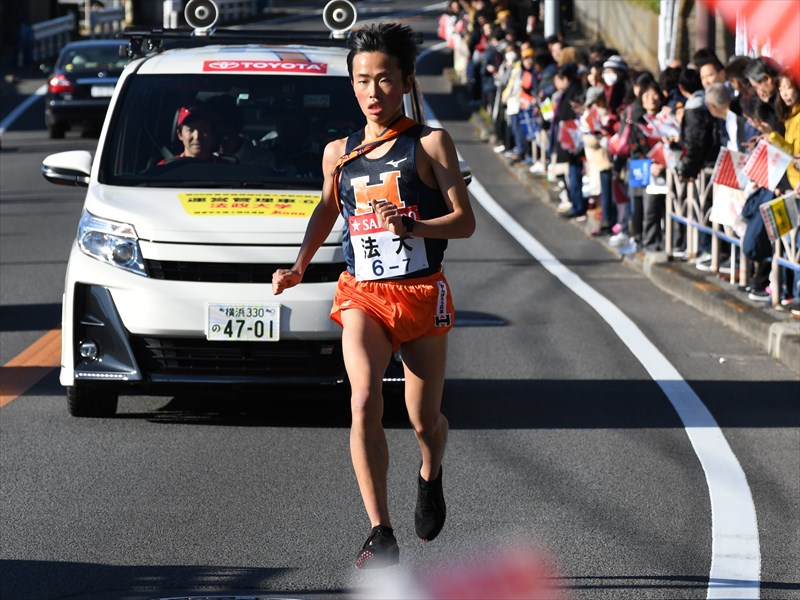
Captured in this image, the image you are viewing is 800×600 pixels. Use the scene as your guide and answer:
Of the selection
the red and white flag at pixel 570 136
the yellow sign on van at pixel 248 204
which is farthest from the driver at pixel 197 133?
the red and white flag at pixel 570 136

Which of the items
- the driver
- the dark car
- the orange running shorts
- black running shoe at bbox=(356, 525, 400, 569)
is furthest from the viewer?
the dark car

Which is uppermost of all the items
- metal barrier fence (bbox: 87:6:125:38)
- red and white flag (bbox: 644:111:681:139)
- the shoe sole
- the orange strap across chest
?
the orange strap across chest

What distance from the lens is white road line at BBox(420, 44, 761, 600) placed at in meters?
5.85

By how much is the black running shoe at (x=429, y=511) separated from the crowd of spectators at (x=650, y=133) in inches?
222

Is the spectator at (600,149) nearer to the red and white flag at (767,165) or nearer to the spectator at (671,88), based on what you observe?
the spectator at (671,88)

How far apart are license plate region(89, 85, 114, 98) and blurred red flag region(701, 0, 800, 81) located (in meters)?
12.4

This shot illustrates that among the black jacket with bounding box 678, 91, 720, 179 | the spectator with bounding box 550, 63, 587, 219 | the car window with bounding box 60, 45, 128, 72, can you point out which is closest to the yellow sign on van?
the black jacket with bounding box 678, 91, 720, 179

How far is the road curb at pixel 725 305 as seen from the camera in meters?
10.6

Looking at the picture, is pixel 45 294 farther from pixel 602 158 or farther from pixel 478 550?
pixel 478 550

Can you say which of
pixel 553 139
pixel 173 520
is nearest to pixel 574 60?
pixel 553 139

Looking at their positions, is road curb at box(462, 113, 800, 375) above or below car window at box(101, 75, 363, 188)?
below

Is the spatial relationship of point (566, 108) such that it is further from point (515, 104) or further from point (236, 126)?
point (236, 126)

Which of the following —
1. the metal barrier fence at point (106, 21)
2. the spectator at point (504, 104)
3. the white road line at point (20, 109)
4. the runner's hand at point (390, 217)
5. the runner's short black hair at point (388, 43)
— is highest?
A: the runner's short black hair at point (388, 43)

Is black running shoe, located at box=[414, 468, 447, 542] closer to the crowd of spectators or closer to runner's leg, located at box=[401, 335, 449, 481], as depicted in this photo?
runner's leg, located at box=[401, 335, 449, 481]
